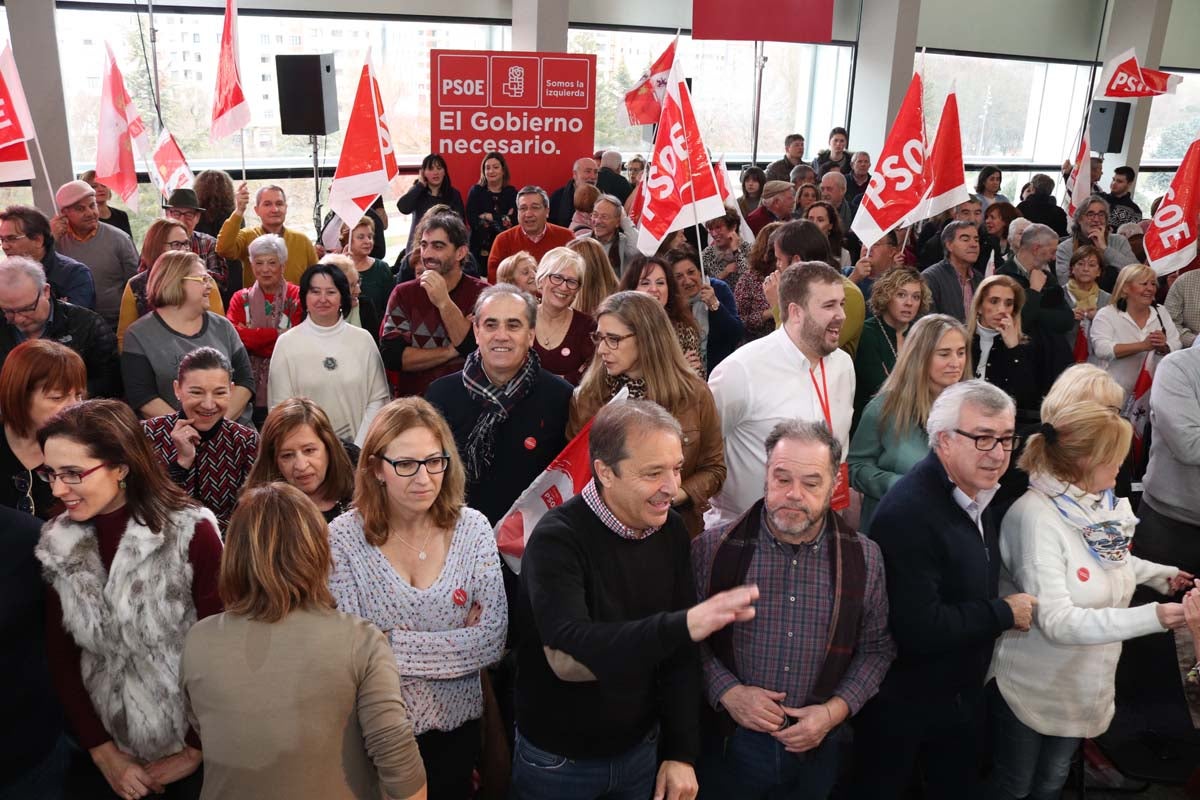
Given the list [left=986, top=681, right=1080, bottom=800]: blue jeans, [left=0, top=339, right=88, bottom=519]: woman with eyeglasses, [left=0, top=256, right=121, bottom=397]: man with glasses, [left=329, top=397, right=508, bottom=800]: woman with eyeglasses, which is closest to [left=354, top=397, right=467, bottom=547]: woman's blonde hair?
[left=329, top=397, right=508, bottom=800]: woman with eyeglasses

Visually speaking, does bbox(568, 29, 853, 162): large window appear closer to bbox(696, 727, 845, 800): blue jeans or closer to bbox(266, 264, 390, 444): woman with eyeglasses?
bbox(266, 264, 390, 444): woman with eyeglasses

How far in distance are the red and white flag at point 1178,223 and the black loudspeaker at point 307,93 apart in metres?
5.90

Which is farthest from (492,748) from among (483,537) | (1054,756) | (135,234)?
(135,234)

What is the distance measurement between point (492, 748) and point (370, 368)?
1856 millimetres

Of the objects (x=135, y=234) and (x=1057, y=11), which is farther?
(x=1057, y=11)

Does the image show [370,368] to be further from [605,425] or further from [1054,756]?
[1054,756]

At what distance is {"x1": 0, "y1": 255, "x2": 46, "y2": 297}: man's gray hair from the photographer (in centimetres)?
386

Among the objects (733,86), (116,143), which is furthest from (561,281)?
(733,86)

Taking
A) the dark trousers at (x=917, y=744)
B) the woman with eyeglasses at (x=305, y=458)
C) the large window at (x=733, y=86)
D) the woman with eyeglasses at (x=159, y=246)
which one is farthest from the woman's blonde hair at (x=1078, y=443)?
the large window at (x=733, y=86)

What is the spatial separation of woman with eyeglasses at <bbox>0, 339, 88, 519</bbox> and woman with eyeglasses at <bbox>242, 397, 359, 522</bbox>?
2.20 ft

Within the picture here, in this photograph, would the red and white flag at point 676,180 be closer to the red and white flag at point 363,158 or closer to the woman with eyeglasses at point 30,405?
the red and white flag at point 363,158

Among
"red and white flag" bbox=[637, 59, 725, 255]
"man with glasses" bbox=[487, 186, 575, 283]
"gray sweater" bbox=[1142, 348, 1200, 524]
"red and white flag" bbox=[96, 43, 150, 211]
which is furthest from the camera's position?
"red and white flag" bbox=[96, 43, 150, 211]

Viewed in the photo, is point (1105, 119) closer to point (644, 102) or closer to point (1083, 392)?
point (644, 102)

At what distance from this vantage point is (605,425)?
94.0 inches
